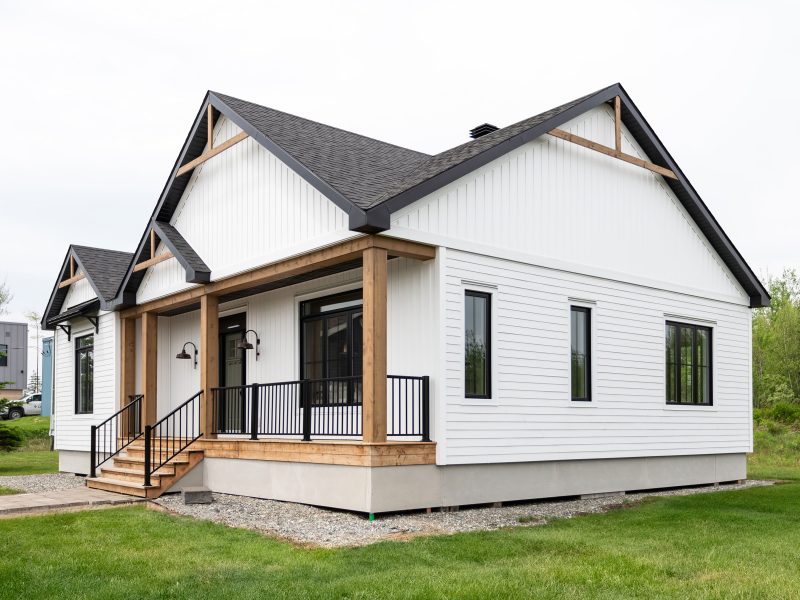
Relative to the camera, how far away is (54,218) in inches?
1914

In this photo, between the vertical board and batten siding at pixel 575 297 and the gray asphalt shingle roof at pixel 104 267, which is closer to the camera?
the vertical board and batten siding at pixel 575 297

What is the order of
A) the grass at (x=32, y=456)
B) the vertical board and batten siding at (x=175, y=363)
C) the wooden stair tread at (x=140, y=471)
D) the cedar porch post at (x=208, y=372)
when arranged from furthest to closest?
the grass at (x=32, y=456) → the vertical board and batten siding at (x=175, y=363) → the cedar porch post at (x=208, y=372) → the wooden stair tread at (x=140, y=471)

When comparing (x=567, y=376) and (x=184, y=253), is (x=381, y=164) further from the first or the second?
(x=567, y=376)

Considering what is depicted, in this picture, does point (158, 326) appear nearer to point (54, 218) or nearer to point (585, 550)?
point (585, 550)

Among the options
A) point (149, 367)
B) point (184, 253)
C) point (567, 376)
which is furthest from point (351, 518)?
point (149, 367)

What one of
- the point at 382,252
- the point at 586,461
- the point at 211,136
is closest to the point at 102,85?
the point at 211,136

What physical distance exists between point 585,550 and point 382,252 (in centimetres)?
441

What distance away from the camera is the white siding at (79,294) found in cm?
1964

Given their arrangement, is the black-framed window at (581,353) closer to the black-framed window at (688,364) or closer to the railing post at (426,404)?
the black-framed window at (688,364)

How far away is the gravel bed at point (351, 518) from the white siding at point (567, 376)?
2.50 feet

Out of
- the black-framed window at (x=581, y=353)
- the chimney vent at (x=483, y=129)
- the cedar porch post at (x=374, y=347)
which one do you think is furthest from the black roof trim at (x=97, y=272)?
the black-framed window at (x=581, y=353)

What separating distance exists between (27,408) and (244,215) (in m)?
37.7

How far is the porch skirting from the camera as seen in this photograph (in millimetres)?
10977

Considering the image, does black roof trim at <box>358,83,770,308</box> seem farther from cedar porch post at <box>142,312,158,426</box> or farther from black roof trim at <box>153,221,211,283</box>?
cedar porch post at <box>142,312,158,426</box>
